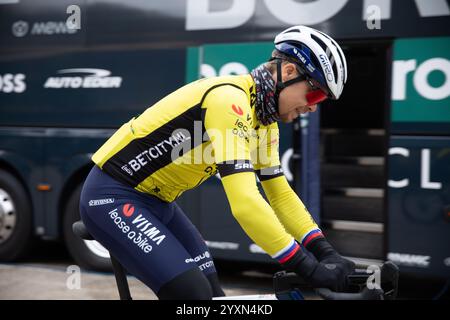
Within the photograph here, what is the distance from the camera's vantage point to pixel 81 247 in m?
7.26

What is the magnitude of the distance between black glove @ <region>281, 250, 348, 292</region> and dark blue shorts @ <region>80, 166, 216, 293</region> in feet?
1.67

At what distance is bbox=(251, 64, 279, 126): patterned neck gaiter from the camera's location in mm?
2930

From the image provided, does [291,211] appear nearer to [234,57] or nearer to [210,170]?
[210,170]

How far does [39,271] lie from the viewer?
285 inches

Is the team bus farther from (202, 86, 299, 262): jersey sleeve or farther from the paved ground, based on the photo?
(202, 86, 299, 262): jersey sleeve

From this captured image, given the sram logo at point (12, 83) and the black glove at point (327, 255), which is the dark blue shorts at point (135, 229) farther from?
the sram logo at point (12, 83)

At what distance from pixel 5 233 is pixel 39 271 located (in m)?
0.72

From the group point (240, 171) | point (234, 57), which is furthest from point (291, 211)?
point (234, 57)

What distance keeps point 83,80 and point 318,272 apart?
512 centimetres

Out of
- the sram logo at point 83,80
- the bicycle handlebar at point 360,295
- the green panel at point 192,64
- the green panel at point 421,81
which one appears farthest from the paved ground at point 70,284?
the bicycle handlebar at point 360,295

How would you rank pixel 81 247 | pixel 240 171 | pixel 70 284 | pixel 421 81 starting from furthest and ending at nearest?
pixel 81 247
pixel 70 284
pixel 421 81
pixel 240 171

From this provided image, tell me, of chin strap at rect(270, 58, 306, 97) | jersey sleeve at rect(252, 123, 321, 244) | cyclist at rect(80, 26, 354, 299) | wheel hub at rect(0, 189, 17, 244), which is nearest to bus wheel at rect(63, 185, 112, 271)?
wheel hub at rect(0, 189, 17, 244)

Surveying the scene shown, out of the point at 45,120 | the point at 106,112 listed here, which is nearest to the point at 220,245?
the point at 106,112
